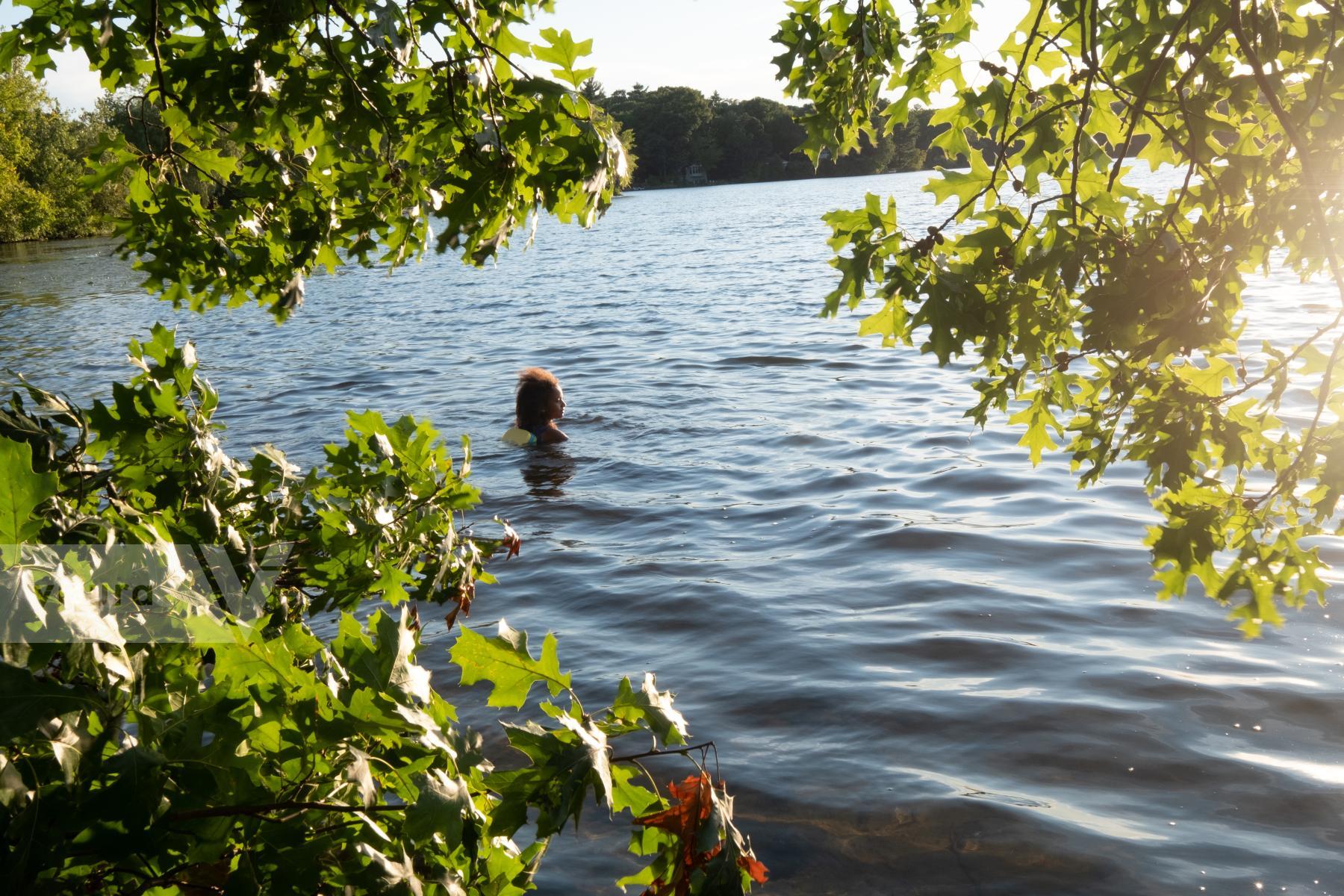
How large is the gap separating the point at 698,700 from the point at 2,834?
4971mm

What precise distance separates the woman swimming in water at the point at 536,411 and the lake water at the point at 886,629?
0.22 meters

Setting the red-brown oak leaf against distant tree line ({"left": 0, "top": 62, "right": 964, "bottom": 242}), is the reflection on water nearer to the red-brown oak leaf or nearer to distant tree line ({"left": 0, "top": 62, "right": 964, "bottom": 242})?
the red-brown oak leaf

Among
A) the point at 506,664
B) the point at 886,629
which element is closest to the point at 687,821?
the point at 506,664

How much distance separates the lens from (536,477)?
1138cm

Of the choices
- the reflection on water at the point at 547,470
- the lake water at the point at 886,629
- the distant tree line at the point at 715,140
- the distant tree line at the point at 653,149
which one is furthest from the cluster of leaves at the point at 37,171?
the distant tree line at the point at 715,140

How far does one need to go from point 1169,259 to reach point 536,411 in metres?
9.95

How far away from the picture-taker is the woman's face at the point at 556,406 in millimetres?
12305

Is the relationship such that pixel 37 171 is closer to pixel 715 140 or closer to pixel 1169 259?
pixel 715 140

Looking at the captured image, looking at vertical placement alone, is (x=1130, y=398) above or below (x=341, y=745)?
above

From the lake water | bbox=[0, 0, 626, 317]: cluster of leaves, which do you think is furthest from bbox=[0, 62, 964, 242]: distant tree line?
bbox=[0, 0, 626, 317]: cluster of leaves

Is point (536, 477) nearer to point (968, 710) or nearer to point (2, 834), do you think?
point (968, 710)

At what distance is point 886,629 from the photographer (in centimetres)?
695

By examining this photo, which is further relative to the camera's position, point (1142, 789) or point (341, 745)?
point (1142, 789)

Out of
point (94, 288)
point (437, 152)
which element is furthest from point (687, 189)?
point (437, 152)
